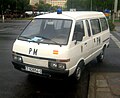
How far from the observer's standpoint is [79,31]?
691 cm

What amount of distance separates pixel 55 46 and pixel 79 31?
1.07 meters

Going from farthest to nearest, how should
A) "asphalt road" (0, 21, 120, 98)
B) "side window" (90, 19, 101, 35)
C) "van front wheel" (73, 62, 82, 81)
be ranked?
"side window" (90, 19, 101, 35)
"van front wheel" (73, 62, 82, 81)
"asphalt road" (0, 21, 120, 98)

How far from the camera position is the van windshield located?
6410mm

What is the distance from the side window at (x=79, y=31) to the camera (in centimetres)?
660

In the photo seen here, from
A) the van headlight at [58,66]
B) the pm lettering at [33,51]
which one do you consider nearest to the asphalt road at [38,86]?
the van headlight at [58,66]

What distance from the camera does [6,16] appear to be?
5491 centimetres

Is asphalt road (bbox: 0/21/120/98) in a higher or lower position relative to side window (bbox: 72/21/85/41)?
lower

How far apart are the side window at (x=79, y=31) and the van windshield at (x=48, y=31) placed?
0.63 feet

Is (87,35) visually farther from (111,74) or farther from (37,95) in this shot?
(37,95)

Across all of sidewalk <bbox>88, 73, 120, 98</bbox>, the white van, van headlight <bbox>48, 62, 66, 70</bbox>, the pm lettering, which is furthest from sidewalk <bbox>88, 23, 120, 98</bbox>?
the pm lettering

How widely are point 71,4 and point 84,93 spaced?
8205 cm

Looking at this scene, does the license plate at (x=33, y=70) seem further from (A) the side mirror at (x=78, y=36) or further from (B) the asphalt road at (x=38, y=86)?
(A) the side mirror at (x=78, y=36)

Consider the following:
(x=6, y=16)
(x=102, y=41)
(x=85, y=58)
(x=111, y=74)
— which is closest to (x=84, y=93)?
(x=85, y=58)

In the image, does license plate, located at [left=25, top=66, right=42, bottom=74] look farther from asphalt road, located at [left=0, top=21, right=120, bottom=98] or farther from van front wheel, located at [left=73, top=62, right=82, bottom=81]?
van front wheel, located at [left=73, top=62, right=82, bottom=81]
